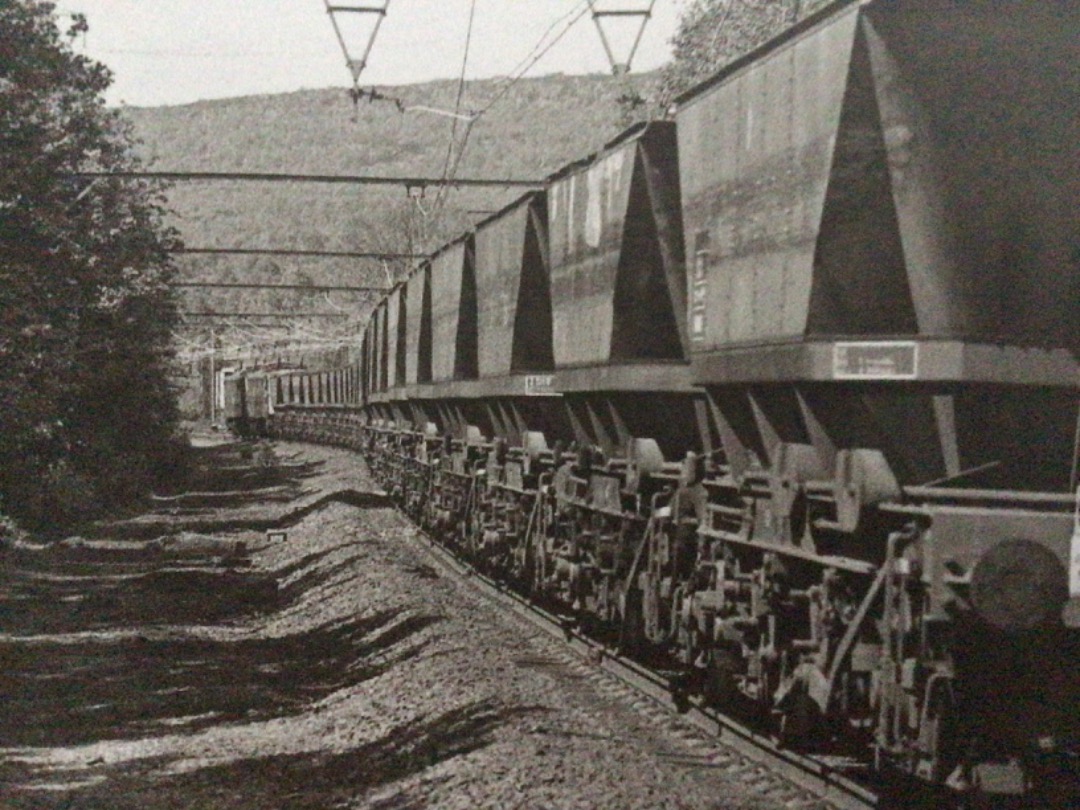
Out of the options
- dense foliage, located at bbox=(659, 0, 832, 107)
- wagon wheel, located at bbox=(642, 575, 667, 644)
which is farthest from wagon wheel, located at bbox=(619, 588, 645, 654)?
dense foliage, located at bbox=(659, 0, 832, 107)

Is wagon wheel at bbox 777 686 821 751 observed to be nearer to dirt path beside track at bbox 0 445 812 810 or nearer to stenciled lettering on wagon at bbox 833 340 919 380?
dirt path beside track at bbox 0 445 812 810

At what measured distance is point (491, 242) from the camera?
1552 cm

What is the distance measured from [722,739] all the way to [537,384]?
5.47 metres

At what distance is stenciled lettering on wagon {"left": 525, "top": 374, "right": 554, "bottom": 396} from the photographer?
527 inches

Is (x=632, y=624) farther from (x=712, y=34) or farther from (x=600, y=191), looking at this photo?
(x=712, y=34)

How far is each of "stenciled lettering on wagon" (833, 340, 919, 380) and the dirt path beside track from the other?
2175 millimetres

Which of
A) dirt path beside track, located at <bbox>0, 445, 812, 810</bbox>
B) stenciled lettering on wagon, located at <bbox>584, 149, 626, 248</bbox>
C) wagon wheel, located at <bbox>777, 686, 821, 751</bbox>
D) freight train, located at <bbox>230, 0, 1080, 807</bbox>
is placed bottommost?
dirt path beside track, located at <bbox>0, 445, 812, 810</bbox>

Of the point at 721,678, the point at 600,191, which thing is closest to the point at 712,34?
the point at 600,191

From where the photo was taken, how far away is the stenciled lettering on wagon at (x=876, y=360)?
641 cm

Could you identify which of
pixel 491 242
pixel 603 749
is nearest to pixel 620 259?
pixel 603 749

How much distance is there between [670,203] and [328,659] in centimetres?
556

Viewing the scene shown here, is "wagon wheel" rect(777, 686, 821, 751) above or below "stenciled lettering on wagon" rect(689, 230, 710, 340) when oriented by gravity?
below

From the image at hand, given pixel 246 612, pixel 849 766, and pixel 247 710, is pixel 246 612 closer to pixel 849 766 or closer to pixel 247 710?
pixel 247 710

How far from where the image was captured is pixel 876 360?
6531 mm
